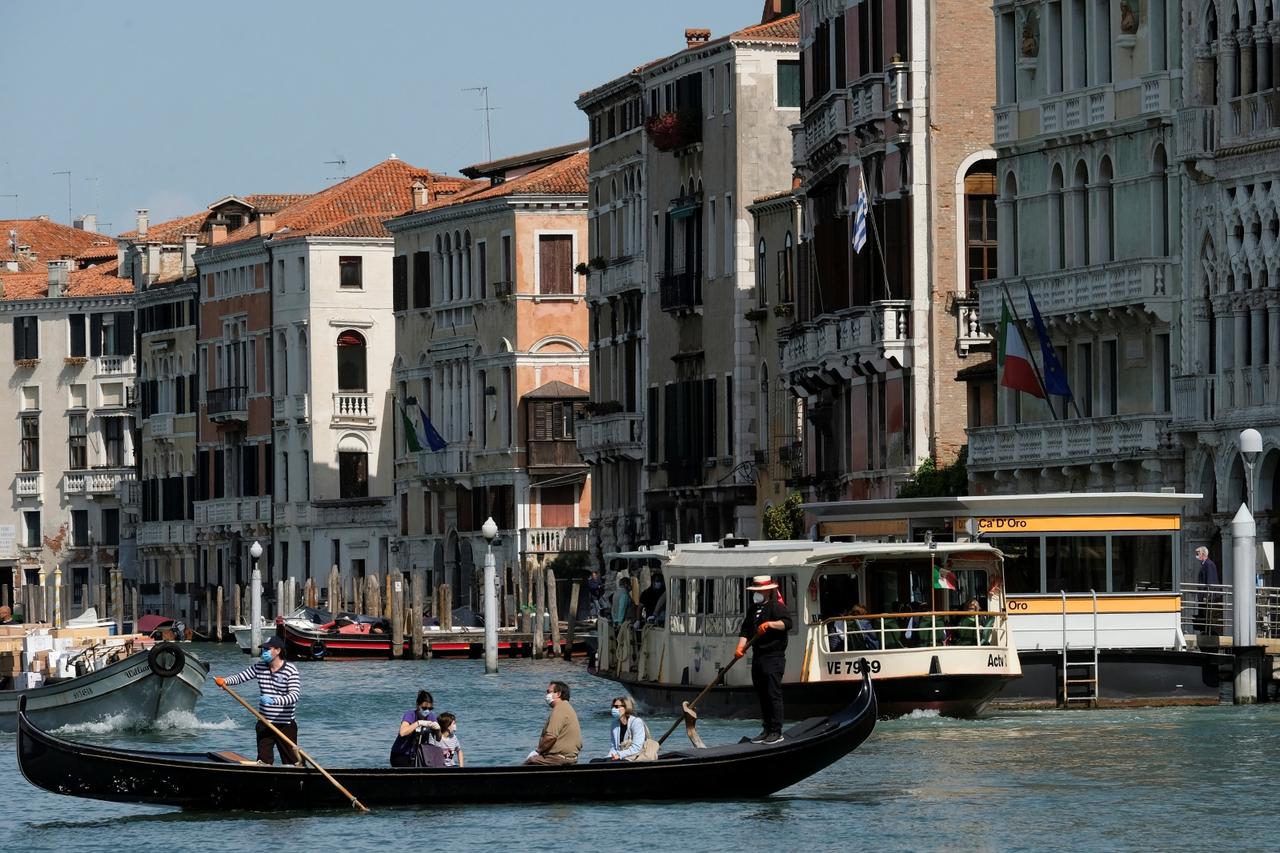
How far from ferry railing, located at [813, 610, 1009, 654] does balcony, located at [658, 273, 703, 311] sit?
3227cm

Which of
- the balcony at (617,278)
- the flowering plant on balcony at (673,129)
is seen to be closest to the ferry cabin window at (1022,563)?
the flowering plant on balcony at (673,129)

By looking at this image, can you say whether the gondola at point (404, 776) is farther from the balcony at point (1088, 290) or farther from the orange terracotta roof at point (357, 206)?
the orange terracotta roof at point (357, 206)

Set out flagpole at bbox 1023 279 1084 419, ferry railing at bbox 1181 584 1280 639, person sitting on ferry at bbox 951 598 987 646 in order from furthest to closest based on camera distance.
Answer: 1. flagpole at bbox 1023 279 1084 419
2. ferry railing at bbox 1181 584 1280 639
3. person sitting on ferry at bbox 951 598 987 646

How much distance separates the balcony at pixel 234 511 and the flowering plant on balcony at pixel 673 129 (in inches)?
997

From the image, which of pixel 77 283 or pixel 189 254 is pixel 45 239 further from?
pixel 189 254

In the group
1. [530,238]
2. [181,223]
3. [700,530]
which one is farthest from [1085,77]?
[181,223]

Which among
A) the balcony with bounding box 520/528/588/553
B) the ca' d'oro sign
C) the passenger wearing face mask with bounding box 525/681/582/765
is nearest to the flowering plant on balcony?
the balcony with bounding box 520/528/588/553

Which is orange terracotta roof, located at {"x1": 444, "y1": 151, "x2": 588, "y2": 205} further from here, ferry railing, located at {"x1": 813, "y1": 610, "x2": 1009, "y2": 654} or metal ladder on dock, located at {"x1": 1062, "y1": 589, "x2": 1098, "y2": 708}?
ferry railing, located at {"x1": 813, "y1": 610, "x2": 1009, "y2": 654}

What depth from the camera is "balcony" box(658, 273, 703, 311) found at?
6588 centimetres

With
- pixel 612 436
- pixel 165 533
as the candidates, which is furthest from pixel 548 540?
pixel 165 533

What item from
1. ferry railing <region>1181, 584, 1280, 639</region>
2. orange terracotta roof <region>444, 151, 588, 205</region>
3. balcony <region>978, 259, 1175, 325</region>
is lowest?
ferry railing <region>1181, 584, 1280, 639</region>

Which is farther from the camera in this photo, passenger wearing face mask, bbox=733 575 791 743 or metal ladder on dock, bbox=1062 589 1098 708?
metal ladder on dock, bbox=1062 589 1098 708

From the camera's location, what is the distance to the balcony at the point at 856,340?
51.1 m

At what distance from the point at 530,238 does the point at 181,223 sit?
27279 millimetres
